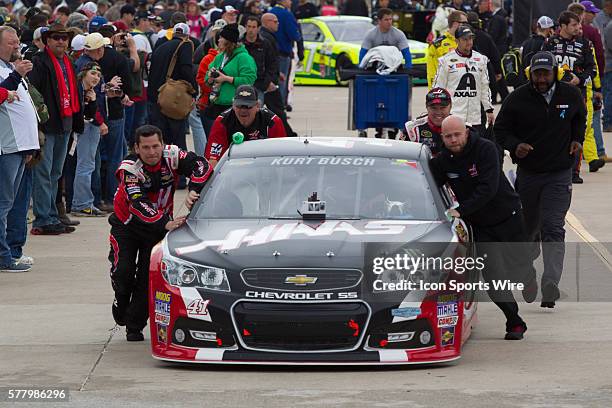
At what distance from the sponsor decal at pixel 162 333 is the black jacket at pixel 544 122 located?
11.5 ft

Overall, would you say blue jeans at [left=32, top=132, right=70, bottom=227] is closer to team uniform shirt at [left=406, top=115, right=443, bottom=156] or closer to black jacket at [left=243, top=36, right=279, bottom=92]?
team uniform shirt at [left=406, top=115, right=443, bottom=156]

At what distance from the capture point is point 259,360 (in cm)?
848

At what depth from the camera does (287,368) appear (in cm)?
870

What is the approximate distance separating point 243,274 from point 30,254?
5507mm

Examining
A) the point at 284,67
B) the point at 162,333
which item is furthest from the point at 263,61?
the point at 162,333

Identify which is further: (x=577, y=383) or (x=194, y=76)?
(x=194, y=76)

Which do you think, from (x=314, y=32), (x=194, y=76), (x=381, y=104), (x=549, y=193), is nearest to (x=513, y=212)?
(x=549, y=193)

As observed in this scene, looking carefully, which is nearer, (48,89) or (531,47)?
(48,89)

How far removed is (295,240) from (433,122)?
9.87ft

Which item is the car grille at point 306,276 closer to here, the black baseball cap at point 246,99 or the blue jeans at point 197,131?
the black baseball cap at point 246,99

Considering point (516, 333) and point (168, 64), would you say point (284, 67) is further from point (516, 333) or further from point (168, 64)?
point (516, 333)

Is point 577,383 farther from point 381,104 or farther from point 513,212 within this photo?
point 381,104

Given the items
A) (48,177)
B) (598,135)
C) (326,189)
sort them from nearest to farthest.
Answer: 1. (326,189)
2. (48,177)
3. (598,135)

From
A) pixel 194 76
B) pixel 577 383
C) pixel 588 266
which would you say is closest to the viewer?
pixel 577 383
